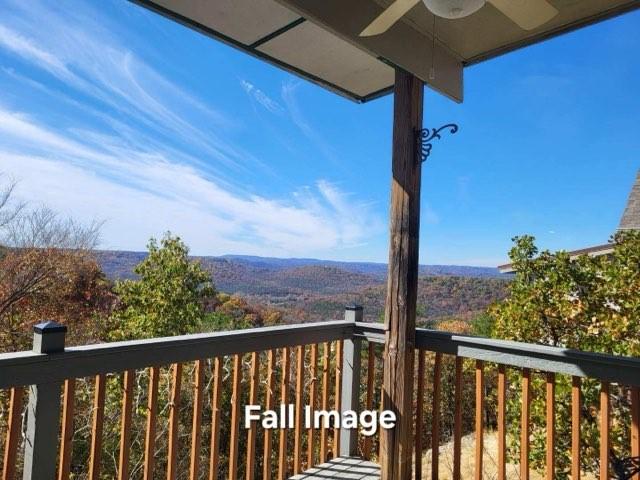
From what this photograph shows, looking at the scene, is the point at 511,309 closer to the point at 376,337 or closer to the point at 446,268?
the point at 376,337

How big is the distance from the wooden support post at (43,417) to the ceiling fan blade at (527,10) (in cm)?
204

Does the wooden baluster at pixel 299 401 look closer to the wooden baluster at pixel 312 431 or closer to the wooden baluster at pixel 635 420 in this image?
the wooden baluster at pixel 312 431

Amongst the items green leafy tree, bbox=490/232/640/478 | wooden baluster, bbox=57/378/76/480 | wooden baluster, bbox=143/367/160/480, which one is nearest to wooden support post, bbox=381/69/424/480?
wooden baluster, bbox=143/367/160/480

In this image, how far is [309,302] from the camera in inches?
427

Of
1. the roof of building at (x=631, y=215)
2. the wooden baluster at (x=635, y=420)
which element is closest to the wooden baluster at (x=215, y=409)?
the wooden baluster at (x=635, y=420)

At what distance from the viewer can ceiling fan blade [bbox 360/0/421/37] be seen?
5.38ft

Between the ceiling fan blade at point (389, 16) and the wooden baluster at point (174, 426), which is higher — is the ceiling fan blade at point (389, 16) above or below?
above

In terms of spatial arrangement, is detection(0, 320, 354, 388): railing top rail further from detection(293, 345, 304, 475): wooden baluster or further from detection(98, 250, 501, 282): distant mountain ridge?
detection(98, 250, 501, 282): distant mountain ridge

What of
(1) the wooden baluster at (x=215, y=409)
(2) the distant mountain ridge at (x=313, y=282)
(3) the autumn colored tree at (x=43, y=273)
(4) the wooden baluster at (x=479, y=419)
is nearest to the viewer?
(1) the wooden baluster at (x=215, y=409)

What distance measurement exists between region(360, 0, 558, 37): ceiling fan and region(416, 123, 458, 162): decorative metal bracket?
1.94 ft

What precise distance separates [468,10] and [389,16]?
12.6 inches

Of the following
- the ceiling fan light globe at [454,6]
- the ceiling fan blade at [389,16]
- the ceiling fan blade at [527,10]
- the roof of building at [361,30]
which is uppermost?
the roof of building at [361,30]

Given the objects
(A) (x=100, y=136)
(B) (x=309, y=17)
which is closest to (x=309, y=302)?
(B) (x=309, y=17)

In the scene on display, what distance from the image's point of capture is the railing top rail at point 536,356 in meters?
1.72
